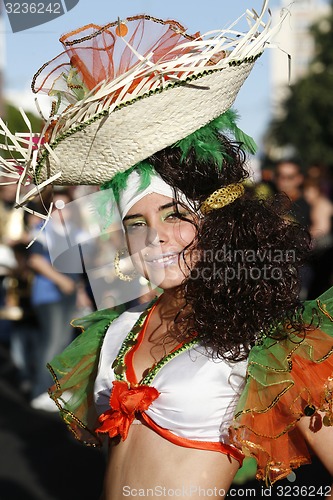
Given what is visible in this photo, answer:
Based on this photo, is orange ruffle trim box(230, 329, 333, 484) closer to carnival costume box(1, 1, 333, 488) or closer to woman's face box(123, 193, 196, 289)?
carnival costume box(1, 1, 333, 488)

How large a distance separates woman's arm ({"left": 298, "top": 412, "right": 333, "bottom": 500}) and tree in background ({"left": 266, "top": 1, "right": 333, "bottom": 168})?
46.4 m

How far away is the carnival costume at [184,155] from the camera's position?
224 cm

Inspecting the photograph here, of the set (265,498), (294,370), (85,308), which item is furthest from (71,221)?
(85,308)

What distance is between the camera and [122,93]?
2.21 metres

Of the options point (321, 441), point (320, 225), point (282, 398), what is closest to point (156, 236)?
point (282, 398)

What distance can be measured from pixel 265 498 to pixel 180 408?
2.89 metres

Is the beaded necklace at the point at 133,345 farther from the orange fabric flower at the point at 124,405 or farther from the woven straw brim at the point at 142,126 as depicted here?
the woven straw brim at the point at 142,126

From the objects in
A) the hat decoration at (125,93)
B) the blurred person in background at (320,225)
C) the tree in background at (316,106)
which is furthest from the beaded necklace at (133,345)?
the tree in background at (316,106)

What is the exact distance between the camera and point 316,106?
168ft

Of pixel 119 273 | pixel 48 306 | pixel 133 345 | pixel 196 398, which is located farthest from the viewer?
pixel 48 306

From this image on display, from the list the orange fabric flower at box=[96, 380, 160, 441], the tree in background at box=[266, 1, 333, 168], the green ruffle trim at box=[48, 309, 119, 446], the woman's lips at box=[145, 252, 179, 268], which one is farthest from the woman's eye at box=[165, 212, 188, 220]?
the tree in background at box=[266, 1, 333, 168]

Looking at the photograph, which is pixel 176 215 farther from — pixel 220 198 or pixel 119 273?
pixel 119 273

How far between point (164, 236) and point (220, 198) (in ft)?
0.63

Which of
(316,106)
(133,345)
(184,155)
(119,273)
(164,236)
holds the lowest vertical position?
(316,106)
